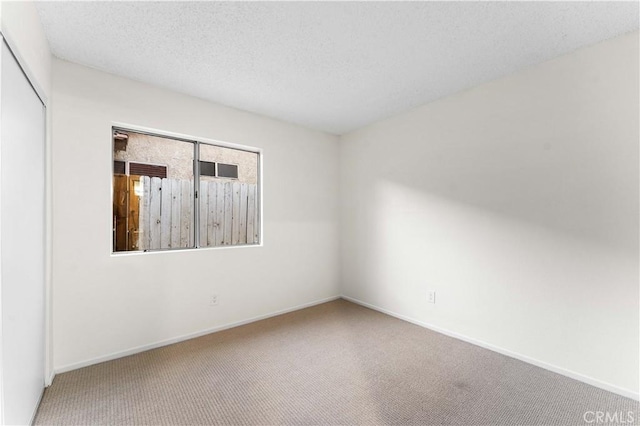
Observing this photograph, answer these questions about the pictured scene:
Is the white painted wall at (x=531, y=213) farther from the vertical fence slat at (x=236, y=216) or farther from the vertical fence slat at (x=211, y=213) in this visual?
the vertical fence slat at (x=211, y=213)

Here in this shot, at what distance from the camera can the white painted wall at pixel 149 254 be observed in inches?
88.4

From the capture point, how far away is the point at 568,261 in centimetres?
218

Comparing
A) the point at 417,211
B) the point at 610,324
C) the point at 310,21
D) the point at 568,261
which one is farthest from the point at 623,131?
the point at 310,21

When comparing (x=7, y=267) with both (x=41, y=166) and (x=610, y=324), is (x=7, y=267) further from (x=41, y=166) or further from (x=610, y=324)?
(x=610, y=324)

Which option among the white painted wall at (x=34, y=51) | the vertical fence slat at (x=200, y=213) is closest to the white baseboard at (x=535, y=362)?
the vertical fence slat at (x=200, y=213)

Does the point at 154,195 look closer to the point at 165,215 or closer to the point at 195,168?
the point at 165,215

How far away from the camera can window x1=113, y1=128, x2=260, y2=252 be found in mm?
2641

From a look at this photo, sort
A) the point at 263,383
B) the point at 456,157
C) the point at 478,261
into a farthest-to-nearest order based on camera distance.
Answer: the point at 456,157
the point at 478,261
the point at 263,383

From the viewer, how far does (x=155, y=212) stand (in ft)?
9.19

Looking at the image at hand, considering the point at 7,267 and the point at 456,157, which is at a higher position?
the point at 456,157

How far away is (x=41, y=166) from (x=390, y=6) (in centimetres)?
251

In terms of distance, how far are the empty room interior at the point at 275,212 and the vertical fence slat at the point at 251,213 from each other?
0.03 m

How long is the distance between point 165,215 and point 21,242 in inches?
51.6

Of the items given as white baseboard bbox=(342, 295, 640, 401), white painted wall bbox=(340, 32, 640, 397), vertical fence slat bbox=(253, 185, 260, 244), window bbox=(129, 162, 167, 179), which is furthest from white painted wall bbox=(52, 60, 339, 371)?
white baseboard bbox=(342, 295, 640, 401)
